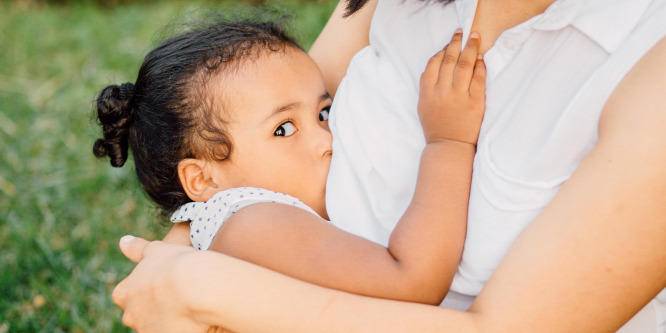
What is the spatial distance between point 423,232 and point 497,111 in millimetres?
293

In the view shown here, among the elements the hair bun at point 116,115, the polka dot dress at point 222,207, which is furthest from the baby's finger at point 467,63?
the hair bun at point 116,115

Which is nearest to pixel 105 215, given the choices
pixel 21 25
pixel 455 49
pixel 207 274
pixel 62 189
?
pixel 62 189

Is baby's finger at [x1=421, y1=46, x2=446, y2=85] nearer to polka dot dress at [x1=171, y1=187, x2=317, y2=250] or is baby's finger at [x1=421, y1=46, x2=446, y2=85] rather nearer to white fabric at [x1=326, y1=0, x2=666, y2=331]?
white fabric at [x1=326, y1=0, x2=666, y2=331]

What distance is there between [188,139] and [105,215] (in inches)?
66.7

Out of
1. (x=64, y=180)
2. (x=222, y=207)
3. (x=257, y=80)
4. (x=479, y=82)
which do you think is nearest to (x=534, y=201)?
(x=479, y=82)

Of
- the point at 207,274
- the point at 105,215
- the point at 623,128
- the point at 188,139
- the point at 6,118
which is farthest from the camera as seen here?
the point at 6,118

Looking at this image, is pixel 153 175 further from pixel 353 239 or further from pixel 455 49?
pixel 455 49

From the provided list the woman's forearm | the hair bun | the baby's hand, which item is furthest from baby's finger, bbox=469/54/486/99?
the hair bun

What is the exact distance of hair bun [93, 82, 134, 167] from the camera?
1999mm

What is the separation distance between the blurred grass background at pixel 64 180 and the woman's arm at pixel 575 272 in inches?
45.2

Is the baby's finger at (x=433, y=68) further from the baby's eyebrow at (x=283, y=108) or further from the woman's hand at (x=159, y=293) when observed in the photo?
the woman's hand at (x=159, y=293)

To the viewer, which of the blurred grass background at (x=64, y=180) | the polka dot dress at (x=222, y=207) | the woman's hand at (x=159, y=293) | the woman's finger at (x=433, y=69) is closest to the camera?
the woman's hand at (x=159, y=293)

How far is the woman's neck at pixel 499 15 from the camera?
1341mm

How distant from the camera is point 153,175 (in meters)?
2.00
